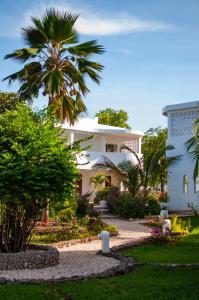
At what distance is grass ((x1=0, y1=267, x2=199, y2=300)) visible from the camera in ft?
28.9

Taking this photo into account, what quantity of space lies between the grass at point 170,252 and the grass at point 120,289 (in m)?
2.10

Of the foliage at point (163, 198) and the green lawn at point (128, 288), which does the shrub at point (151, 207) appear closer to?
the foliage at point (163, 198)

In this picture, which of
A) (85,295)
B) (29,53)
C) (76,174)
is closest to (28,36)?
(29,53)

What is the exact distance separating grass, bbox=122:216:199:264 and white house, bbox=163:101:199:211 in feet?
35.7

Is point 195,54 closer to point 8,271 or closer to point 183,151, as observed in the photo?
point 8,271

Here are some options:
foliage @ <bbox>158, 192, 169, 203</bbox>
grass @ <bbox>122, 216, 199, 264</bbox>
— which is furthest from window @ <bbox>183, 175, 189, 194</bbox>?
grass @ <bbox>122, 216, 199, 264</bbox>

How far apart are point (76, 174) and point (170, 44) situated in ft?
12.2

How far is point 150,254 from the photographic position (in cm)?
1369

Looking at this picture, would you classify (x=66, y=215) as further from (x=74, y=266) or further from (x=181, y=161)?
(x=181, y=161)

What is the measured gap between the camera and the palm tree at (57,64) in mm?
20047

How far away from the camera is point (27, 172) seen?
1169 centimetres

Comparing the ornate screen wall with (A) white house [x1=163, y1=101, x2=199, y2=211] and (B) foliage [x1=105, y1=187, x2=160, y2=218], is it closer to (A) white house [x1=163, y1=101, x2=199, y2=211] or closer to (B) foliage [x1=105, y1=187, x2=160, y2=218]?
(A) white house [x1=163, y1=101, x2=199, y2=211]

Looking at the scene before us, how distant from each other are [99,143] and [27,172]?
88.9 ft

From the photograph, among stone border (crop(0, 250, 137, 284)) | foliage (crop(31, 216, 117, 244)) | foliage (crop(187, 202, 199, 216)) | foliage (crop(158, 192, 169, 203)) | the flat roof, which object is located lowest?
stone border (crop(0, 250, 137, 284))
